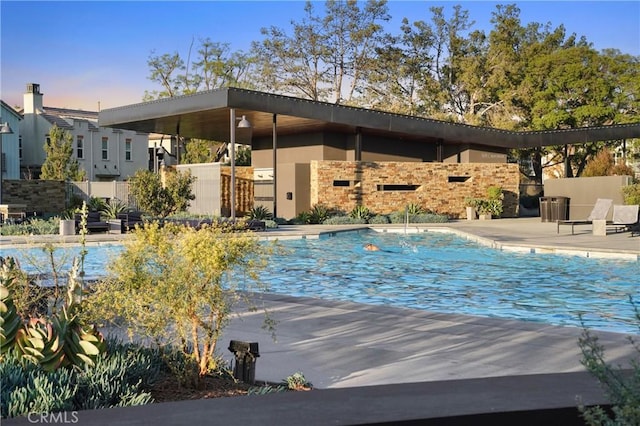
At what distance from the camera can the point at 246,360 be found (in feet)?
14.4

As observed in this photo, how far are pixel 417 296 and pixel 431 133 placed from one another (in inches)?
681

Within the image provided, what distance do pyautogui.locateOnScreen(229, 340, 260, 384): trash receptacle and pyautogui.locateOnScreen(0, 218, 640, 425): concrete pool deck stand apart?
0.37 m

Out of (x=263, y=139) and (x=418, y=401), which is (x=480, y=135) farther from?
(x=418, y=401)

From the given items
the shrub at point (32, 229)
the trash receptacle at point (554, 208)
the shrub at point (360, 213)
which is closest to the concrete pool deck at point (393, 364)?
the shrub at point (32, 229)

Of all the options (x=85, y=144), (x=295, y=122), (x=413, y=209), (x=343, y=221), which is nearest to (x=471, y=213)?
(x=413, y=209)

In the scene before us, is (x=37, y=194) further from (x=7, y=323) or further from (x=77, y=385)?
(x=77, y=385)

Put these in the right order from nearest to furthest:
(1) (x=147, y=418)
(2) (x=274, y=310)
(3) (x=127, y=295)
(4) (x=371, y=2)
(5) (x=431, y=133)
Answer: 1. (1) (x=147, y=418)
2. (3) (x=127, y=295)
3. (2) (x=274, y=310)
4. (5) (x=431, y=133)
5. (4) (x=371, y=2)

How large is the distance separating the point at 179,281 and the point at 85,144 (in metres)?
40.5

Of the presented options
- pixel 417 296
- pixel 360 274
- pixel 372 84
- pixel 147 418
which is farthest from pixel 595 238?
pixel 372 84

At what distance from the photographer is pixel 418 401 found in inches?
109

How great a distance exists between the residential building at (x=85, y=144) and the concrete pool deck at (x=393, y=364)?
117ft

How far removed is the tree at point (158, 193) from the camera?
20188 millimetres

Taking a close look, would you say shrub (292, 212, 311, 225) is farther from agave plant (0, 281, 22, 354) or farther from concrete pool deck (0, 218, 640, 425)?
agave plant (0, 281, 22, 354)

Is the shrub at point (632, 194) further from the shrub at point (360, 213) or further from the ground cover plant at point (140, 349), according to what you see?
the ground cover plant at point (140, 349)
